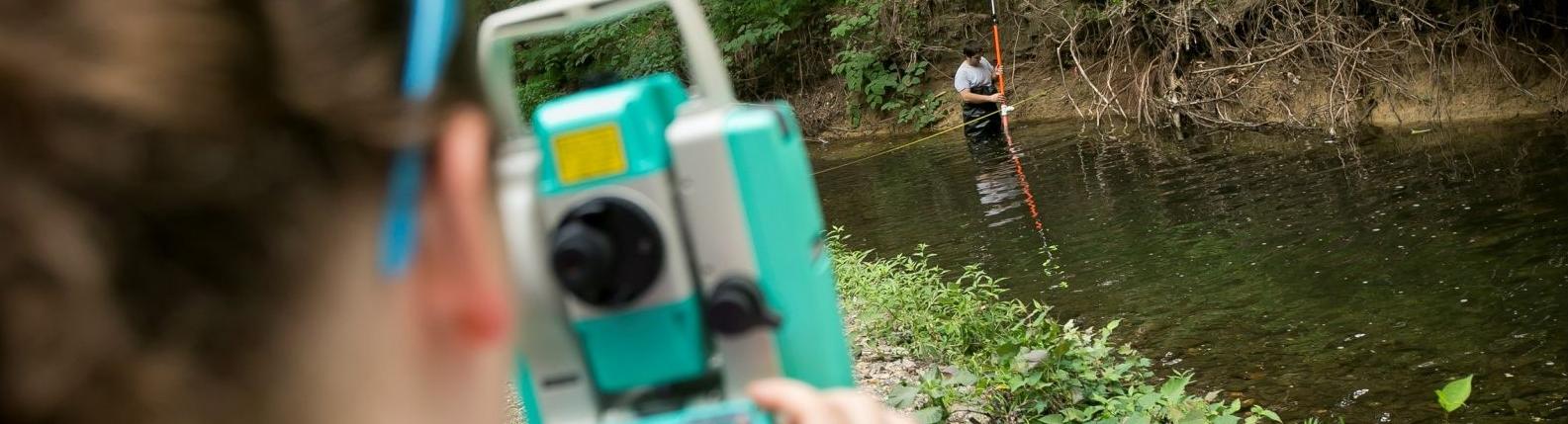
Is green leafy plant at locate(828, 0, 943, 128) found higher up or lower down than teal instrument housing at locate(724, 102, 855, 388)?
higher up

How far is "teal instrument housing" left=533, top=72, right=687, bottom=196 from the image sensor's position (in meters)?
1.48

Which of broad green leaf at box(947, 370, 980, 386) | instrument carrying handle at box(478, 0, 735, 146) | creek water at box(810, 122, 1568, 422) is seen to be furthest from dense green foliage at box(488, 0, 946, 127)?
instrument carrying handle at box(478, 0, 735, 146)

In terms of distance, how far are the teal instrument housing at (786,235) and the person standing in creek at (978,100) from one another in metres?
14.3

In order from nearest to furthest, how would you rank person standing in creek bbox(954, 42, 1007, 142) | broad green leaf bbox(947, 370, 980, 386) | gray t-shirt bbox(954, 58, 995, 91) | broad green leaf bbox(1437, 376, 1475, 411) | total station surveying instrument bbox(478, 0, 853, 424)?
1. total station surveying instrument bbox(478, 0, 853, 424)
2. broad green leaf bbox(1437, 376, 1475, 411)
3. broad green leaf bbox(947, 370, 980, 386)
4. person standing in creek bbox(954, 42, 1007, 142)
5. gray t-shirt bbox(954, 58, 995, 91)

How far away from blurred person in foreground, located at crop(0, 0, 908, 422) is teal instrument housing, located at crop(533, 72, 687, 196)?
2.14 feet

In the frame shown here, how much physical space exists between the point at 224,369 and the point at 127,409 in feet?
0.17

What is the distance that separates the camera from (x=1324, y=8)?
539 inches

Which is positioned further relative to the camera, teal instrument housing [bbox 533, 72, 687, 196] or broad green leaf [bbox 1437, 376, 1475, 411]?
broad green leaf [bbox 1437, 376, 1475, 411]

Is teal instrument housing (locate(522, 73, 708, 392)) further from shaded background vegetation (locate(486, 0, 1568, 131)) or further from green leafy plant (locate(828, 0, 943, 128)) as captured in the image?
green leafy plant (locate(828, 0, 943, 128))

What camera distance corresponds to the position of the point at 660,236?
147 centimetres

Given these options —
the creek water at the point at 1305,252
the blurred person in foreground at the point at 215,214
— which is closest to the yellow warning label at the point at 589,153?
the blurred person in foreground at the point at 215,214

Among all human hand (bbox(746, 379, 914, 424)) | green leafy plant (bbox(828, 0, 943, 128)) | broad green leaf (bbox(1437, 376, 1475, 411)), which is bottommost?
broad green leaf (bbox(1437, 376, 1475, 411))

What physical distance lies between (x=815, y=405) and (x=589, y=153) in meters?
0.40

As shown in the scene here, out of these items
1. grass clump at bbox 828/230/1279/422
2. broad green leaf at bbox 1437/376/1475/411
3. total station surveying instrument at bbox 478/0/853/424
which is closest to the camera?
total station surveying instrument at bbox 478/0/853/424
